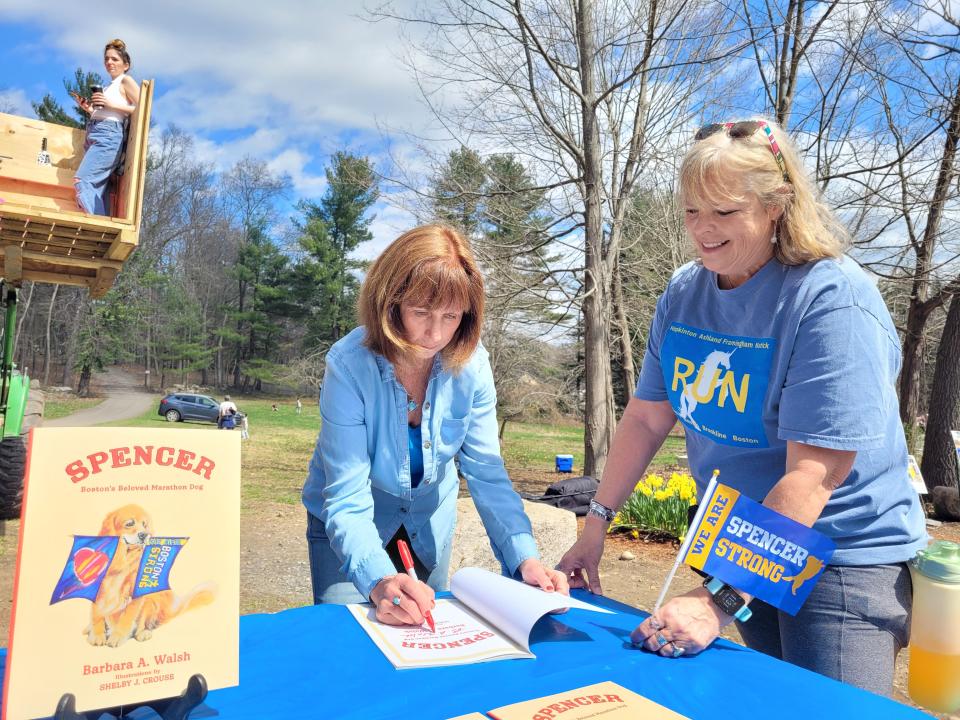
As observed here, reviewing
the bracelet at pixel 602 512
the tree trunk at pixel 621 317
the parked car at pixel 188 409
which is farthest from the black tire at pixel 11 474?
the parked car at pixel 188 409

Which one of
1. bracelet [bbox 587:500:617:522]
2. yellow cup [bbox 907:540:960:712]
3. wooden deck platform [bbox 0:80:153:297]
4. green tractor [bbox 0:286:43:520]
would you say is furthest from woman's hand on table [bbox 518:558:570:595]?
green tractor [bbox 0:286:43:520]

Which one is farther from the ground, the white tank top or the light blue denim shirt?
the white tank top

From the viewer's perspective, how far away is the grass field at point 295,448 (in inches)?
456

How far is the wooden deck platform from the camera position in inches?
180

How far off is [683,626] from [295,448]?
57.7 feet

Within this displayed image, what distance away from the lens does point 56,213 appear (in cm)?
436

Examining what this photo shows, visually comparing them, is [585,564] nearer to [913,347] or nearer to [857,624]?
[857,624]

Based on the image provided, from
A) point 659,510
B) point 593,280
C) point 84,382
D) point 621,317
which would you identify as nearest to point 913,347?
point 621,317

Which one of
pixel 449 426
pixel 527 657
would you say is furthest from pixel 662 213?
pixel 527 657

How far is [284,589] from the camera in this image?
5430 mm

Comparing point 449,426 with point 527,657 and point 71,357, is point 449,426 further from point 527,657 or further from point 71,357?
point 71,357

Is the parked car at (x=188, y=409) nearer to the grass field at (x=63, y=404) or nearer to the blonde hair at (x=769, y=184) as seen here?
the grass field at (x=63, y=404)

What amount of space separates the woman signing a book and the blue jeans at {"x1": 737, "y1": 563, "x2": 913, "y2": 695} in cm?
58

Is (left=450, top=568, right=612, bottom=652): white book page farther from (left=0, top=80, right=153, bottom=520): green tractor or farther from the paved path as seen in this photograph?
the paved path
